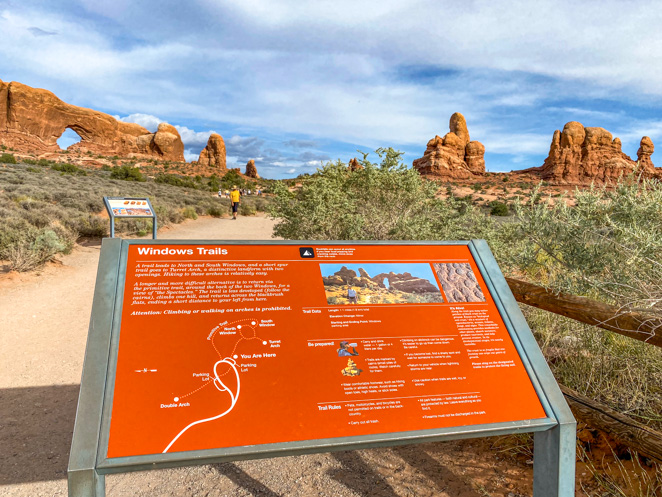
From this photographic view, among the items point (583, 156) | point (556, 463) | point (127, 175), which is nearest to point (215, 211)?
point (127, 175)

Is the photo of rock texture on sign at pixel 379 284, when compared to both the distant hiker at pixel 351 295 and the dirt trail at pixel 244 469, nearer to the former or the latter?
the distant hiker at pixel 351 295

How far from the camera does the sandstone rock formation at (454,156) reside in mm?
68875

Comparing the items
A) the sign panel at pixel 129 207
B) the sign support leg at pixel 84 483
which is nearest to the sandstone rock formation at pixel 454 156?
the sign panel at pixel 129 207

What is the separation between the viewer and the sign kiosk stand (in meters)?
1.65

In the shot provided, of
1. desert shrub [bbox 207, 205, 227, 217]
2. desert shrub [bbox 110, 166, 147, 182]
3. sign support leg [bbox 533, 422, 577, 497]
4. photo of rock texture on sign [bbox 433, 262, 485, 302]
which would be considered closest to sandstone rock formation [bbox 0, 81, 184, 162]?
desert shrub [bbox 110, 166, 147, 182]

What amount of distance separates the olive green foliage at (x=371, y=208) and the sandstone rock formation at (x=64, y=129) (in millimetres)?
66548

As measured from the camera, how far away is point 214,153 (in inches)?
3051

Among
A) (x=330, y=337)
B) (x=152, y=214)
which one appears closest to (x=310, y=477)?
(x=330, y=337)

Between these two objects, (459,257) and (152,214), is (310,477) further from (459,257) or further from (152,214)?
(152,214)

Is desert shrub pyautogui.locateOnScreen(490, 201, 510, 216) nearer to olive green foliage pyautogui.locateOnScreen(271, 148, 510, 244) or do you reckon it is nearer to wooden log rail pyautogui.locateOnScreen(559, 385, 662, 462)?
olive green foliage pyautogui.locateOnScreen(271, 148, 510, 244)

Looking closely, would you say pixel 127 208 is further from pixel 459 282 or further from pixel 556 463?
pixel 556 463

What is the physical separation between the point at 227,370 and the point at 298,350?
1.07 ft

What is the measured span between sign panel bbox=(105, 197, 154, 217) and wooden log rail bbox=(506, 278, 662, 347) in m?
5.19

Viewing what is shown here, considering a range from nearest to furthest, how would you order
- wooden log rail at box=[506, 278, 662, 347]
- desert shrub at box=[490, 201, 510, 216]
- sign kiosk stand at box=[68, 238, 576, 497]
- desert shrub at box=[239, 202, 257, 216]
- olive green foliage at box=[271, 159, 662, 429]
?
sign kiosk stand at box=[68, 238, 576, 497] → wooden log rail at box=[506, 278, 662, 347] → olive green foliage at box=[271, 159, 662, 429] → desert shrub at box=[239, 202, 257, 216] → desert shrub at box=[490, 201, 510, 216]
